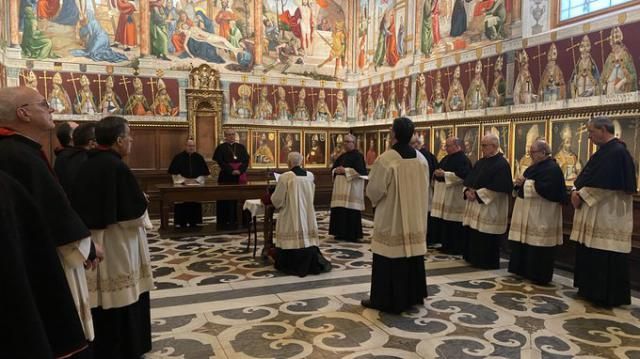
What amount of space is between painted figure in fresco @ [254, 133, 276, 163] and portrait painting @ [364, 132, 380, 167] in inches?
113

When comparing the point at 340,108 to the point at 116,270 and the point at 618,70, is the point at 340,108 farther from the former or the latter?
the point at 116,270

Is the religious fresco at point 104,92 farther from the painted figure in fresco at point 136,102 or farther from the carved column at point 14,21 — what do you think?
the carved column at point 14,21

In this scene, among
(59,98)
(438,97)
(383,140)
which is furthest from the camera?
(383,140)

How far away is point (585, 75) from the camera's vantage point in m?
7.56

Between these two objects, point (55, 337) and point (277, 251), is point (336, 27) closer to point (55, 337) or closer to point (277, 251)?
point (277, 251)

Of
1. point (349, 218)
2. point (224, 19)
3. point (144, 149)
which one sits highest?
point (224, 19)

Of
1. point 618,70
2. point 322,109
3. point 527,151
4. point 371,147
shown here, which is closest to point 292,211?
point 527,151

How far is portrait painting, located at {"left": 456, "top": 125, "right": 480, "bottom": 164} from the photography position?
962 centimetres

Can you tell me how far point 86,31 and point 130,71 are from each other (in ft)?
4.58

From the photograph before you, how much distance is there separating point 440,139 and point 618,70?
13.5 feet

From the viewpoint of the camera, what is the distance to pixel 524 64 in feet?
28.4

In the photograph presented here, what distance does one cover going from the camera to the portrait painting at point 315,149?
14.2 meters

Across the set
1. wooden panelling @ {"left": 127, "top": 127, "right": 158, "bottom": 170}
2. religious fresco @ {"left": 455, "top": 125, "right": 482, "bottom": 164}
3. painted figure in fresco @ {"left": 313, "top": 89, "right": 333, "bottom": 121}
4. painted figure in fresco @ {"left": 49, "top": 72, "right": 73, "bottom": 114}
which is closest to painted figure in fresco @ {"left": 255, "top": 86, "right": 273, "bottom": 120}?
painted figure in fresco @ {"left": 313, "top": 89, "right": 333, "bottom": 121}

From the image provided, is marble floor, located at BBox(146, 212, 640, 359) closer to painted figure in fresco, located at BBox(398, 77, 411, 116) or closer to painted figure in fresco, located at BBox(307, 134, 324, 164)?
painted figure in fresco, located at BBox(398, 77, 411, 116)
